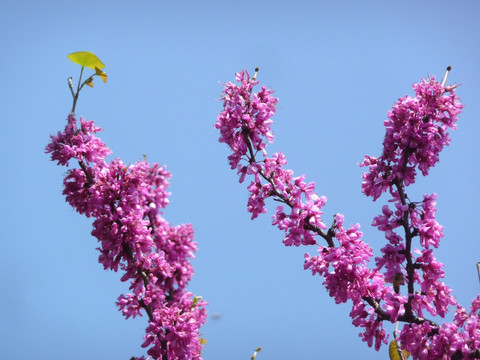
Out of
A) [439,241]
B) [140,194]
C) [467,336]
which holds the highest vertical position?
[140,194]

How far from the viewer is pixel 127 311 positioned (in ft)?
15.2

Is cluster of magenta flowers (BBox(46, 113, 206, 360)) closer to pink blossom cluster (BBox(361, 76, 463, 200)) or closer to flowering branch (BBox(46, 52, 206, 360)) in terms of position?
flowering branch (BBox(46, 52, 206, 360))

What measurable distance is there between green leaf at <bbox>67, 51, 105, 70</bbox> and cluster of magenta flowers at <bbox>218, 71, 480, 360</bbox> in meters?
1.57

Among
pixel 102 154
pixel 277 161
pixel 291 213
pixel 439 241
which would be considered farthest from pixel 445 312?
pixel 102 154

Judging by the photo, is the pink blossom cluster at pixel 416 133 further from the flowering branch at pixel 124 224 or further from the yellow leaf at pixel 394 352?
the flowering branch at pixel 124 224

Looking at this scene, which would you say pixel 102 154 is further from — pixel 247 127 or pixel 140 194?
pixel 247 127

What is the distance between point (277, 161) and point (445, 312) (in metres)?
2.17

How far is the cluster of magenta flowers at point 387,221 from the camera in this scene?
3.86 meters

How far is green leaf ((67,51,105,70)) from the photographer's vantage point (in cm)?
470

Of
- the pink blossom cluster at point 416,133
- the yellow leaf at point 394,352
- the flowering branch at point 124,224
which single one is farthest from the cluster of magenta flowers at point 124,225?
the pink blossom cluster at point 416,133

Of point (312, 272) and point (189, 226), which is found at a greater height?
point (189, 226)

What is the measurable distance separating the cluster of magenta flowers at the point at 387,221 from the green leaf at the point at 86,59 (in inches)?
61.7

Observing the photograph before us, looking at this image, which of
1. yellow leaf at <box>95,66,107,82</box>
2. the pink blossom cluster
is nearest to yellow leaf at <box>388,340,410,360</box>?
the pink blossom cluster

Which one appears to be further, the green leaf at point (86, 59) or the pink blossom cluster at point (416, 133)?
the green leaf at point (86, 59)
